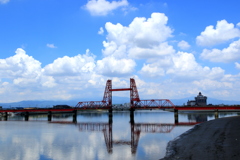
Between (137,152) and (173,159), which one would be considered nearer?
(173,159)

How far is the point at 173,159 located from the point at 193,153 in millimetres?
4109

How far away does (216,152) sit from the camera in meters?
29.0

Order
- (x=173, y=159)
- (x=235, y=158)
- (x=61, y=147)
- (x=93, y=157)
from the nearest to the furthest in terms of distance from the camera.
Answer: (x=235, y=158), (x=173, y=159), (x=93, y=157), (x=61, y=147)

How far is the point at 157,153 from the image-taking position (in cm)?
3481

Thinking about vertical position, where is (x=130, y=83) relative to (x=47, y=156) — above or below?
above

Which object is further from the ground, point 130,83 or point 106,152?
point 130,83

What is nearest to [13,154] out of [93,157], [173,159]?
[93,157]

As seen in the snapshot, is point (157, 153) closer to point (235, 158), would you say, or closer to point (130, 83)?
point (235, 158)

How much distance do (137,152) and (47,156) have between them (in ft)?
45.9

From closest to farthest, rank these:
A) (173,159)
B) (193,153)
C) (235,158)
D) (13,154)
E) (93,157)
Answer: (235,158) < (173,159) < (193,153) < (93,157) < (13,154)

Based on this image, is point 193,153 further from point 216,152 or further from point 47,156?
point 47,156

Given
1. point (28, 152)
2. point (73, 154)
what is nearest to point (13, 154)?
point (28, 152)

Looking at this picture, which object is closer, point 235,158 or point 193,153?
point 235,158

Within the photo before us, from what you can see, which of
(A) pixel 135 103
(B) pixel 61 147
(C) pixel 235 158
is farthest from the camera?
(A) pixel 135 103
